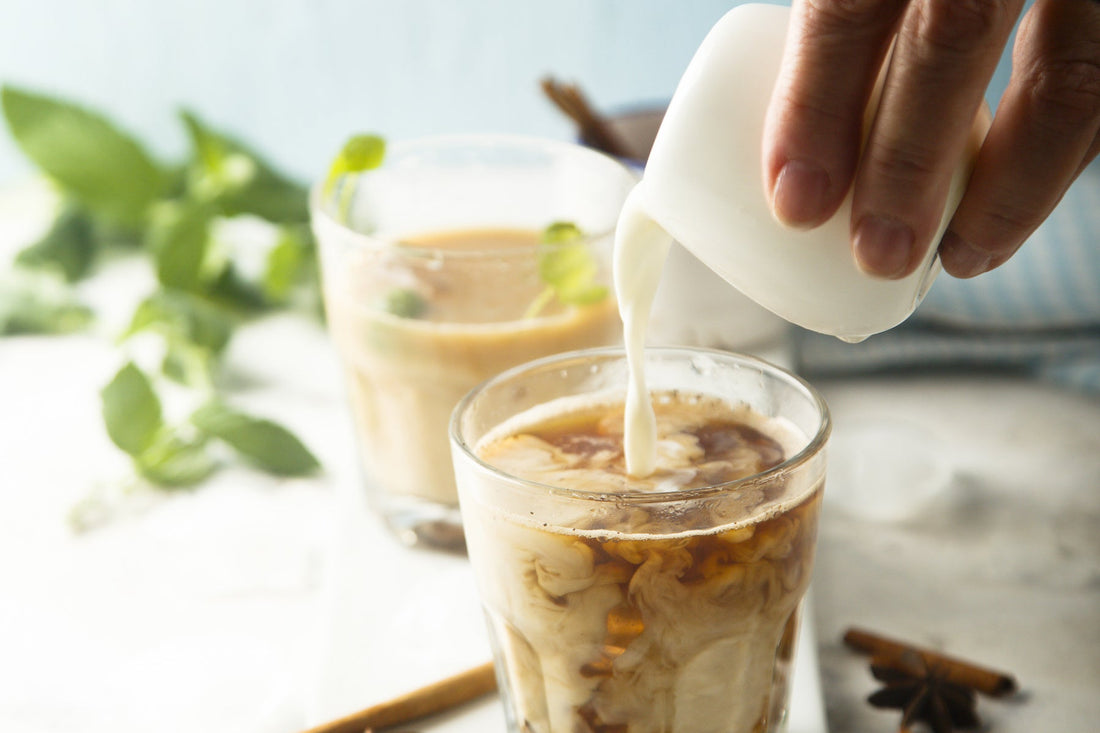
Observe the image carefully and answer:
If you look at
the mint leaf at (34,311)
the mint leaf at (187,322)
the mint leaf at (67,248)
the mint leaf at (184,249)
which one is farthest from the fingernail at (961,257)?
the mint leaf at (67,248)

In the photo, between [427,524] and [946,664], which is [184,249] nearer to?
[427,524]

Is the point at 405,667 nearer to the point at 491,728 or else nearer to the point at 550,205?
the point at 491,728

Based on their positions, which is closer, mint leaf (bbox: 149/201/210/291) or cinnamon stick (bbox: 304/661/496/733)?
cinnamon stick (bbox: 304/661/496/733)

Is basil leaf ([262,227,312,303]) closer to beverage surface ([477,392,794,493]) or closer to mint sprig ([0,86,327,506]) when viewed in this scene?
mint sprig ([0,86,327,506])

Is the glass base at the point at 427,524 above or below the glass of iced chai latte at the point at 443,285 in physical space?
below

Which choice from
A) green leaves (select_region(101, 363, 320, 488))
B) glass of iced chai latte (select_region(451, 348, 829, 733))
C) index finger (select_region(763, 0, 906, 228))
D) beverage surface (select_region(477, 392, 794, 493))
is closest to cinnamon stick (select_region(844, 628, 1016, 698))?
→ glass of iced chai latte (select_region(451, 348, 829, 733))

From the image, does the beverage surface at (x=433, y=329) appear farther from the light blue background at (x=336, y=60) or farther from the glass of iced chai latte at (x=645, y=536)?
the light blue background at (x=336, y=60)
